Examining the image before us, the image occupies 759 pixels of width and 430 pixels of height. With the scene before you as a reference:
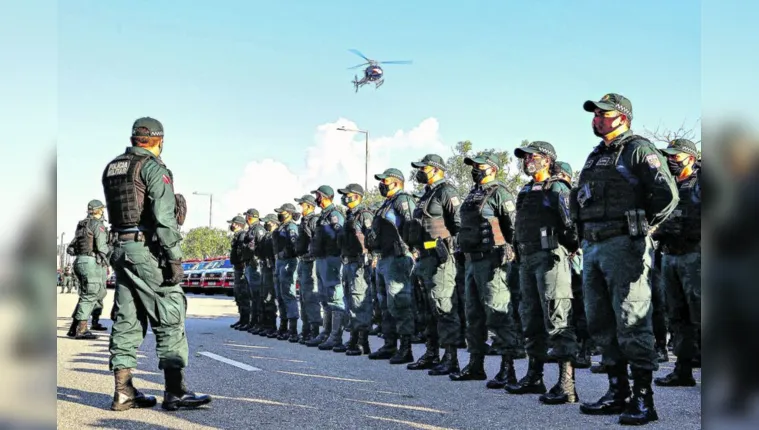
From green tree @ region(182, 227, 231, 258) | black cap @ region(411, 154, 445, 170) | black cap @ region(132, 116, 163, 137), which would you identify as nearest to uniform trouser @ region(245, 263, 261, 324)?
black cap @ region(411, 154, 445, 170)

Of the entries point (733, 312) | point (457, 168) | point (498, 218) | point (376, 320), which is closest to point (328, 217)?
point (376, 320)

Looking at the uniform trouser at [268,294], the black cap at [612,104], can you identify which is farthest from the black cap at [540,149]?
the uniform trouser at [268,294]

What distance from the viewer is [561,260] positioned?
231 inches

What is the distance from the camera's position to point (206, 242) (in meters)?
81.4

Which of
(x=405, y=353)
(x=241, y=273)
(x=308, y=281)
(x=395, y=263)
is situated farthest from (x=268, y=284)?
(x=405, y=353)

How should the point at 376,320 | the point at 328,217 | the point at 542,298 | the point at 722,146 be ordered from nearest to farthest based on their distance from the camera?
the point at 722,146
the point at 542,298
the point at 328,217
the point at 376,320

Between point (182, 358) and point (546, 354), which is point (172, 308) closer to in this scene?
point (182, 358)

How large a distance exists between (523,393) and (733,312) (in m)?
4.90

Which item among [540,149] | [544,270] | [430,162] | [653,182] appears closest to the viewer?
[653,182]

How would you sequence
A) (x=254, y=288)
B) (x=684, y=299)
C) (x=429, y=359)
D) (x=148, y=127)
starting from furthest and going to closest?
(x=254, y=288) → (x=429, y=359) → (x=684, y=299) → (x=148, y=127)

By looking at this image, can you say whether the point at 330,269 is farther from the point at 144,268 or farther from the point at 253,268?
the point at 144,268

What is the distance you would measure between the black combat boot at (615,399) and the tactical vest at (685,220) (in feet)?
7.29

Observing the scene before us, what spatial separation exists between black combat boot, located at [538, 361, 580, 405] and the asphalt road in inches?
3.9

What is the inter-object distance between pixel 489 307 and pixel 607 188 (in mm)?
2031
